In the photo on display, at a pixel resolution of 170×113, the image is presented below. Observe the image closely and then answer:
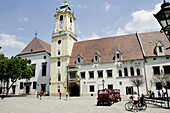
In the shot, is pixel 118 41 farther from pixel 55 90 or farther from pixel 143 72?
pixel 55 90

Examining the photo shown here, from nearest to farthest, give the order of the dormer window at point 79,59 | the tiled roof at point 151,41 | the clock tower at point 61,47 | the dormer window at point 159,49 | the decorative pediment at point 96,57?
1. the dormer window at point 159,49
2. the tiled roof at point 151,41
3. the decorative pediment at point 96,57
4. the dormer window at point 79,59
5. the clock tower at point 61,47

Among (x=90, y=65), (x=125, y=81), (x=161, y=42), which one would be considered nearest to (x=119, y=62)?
(x=125, y=81)

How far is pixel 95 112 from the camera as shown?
11484 mm

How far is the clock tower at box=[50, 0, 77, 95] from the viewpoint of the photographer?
3631 centimetres

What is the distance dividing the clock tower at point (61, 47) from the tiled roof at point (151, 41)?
1887cm

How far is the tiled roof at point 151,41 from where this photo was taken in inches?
1211

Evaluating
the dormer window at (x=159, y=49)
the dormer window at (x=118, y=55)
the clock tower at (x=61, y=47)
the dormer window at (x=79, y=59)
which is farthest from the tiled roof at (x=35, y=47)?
the dormer window at (x=159, y=49)

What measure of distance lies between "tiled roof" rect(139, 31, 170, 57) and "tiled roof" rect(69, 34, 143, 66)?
1.35 m

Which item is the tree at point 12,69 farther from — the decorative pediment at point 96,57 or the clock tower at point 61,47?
the decorative pediment at point 96,57

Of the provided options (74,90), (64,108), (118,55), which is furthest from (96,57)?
(64,108)

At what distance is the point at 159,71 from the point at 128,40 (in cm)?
1074

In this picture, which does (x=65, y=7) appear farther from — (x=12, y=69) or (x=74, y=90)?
(x=74, y=90)

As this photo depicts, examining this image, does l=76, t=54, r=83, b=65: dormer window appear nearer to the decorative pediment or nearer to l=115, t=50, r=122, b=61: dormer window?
the decorative pediment

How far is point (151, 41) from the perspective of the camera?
32938 mm
